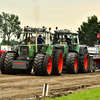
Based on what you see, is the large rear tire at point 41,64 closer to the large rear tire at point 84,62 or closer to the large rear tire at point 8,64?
the large rear tire at point 8,64

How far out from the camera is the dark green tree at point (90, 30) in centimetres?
7412

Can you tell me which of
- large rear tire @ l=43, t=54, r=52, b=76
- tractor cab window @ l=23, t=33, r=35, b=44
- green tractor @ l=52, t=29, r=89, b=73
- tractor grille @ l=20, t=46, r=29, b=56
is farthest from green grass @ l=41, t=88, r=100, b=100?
green tractor @ l=52, t=29, r=89, b=73

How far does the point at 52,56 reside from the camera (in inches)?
631

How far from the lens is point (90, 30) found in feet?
249

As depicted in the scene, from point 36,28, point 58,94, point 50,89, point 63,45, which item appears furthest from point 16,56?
point 58,94

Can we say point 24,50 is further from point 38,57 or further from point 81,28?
point 81,28

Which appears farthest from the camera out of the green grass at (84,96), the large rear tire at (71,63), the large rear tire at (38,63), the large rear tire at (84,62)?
the large rear tire at (84,62)

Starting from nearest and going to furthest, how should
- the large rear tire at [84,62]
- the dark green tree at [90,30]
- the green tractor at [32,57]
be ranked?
the green tractor at [32,57] < the large rear tire at [84,62] < the dark green tree at [90,30]

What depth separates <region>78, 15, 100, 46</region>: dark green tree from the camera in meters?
74.1

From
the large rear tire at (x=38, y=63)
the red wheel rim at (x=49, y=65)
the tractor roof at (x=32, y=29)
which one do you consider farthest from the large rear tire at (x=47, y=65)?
the tractor roof at (x=32, y=29)

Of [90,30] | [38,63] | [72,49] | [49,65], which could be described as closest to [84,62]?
[72,49]

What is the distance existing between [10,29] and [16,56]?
6732 centimetres

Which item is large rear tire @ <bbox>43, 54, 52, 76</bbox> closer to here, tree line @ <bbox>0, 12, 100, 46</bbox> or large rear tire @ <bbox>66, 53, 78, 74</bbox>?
large rear tire @ <bbox>66, 53, 78, 74</bbox>

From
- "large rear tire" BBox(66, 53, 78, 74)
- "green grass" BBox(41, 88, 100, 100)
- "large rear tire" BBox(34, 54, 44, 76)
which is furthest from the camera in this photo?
"large rear tire" BBox(66, 53, 78, 74)
